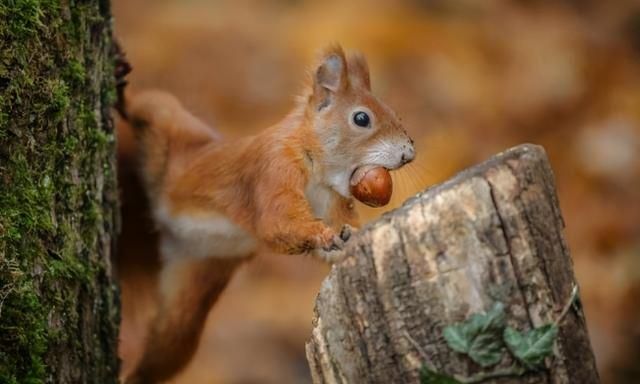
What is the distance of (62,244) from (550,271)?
1353 mm

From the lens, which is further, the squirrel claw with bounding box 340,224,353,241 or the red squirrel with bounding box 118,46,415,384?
the red squirrel with bounding box 118,46,415,384

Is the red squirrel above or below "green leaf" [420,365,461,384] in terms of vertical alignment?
above

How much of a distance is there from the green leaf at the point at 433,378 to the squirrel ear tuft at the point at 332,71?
161 cm

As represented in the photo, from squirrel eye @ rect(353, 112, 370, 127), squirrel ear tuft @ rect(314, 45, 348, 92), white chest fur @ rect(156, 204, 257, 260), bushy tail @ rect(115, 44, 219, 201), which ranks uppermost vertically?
bushy tail @ rect(115, 44, 219, 201)

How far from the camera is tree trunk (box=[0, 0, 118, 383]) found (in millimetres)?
2803

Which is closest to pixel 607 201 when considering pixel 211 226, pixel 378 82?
pixel 378 82

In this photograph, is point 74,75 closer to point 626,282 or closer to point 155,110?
point 155,110

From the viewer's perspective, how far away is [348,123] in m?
3.65

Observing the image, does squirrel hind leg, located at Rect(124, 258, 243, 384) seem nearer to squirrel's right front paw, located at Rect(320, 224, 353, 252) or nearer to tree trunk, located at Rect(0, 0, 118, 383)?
tree trunk, located at Rect(0, 0, 118, 383)

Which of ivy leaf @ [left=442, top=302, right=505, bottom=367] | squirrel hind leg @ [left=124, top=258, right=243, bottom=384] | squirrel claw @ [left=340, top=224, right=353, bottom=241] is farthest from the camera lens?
squirrel hind leg @ [left=124, top=258, right=243, bottom=384]

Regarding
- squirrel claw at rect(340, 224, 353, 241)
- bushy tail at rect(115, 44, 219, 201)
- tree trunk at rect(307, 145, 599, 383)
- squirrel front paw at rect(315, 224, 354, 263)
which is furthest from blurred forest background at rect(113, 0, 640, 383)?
tree trunk at rect(307, 145, 599, 383)

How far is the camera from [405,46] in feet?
24.9

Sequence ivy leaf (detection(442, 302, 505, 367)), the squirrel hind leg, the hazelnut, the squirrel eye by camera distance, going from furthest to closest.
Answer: the squirrel hind leg → the squirrel eye → the hazelnut → ivy leaf (detection(442, 302, 505, 367))

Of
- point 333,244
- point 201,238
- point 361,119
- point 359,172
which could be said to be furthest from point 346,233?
point 201,238
